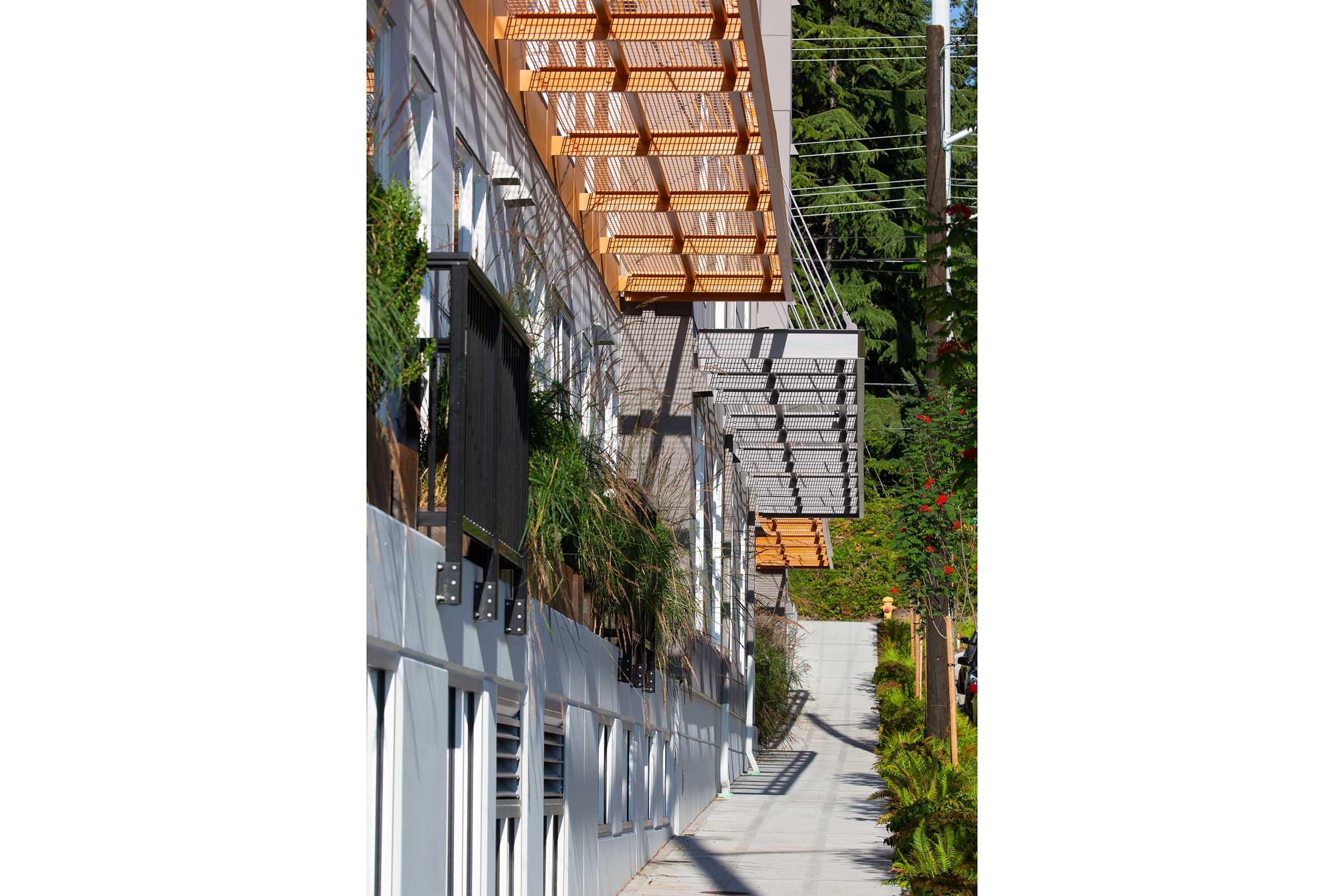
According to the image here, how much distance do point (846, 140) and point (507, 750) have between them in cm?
2713

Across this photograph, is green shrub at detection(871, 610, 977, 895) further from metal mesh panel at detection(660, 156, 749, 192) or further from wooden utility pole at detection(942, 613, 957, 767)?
metal mesh panel at detection(660, 156, 749, 192)

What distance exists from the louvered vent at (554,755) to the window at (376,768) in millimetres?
2740

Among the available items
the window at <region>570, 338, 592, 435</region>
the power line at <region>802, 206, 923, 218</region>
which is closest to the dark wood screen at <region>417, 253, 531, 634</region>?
the window at <region>570, 338, 592, 435</region>

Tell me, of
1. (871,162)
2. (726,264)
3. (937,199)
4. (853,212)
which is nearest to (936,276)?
(937,199)

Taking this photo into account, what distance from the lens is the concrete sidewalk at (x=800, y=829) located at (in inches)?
396

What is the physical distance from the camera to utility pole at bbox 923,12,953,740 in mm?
14492

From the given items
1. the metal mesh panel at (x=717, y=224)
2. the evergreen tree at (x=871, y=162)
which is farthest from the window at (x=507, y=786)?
the evergreen tree at (x=871, y=162)

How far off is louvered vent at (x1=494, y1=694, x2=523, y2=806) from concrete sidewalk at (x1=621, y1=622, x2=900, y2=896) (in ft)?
9.63

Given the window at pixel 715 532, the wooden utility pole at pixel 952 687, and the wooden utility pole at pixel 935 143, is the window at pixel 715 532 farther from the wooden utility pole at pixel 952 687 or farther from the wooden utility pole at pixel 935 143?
the wooden utility pole at pixel 935 143

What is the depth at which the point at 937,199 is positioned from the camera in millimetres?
14305

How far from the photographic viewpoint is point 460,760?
19.6 ft

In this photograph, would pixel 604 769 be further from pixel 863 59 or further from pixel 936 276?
pixel 863 59
